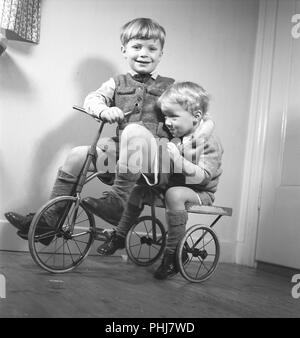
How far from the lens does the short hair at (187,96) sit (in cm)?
126

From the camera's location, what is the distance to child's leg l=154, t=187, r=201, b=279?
4.11 feet

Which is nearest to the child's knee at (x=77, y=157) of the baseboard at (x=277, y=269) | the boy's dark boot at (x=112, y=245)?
the boy's dark boot at (x=112, y=245)

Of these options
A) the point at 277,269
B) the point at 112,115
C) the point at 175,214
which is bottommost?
the point at 277,269

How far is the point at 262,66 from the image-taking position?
187 cm

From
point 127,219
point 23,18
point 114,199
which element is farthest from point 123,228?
point 23,18

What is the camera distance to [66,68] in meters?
1.56

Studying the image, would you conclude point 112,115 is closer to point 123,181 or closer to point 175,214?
point 123,181

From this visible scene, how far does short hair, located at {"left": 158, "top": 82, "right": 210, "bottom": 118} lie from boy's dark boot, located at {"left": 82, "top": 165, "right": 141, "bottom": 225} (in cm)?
23

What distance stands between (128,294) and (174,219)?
28 centimetres

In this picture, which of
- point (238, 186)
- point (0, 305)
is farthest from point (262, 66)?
point (0, 305)

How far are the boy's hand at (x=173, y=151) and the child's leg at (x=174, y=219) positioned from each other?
0.09 meters
